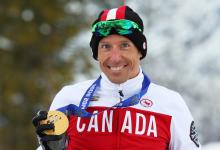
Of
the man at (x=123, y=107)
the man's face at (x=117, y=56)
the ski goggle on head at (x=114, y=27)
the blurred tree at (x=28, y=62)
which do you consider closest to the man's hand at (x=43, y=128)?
the man at (x=123, y=107)

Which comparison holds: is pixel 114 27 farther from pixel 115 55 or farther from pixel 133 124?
pixel 133 124

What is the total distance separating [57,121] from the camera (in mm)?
4496

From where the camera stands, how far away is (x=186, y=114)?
4.77 metres

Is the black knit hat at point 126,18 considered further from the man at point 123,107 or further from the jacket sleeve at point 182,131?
the jacket sleeve at point 182,131

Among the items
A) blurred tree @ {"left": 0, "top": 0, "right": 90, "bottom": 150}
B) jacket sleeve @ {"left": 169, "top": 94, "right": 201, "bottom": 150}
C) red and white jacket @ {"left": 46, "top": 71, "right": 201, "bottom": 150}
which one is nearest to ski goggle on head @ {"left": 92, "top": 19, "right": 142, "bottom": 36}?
red and white jacket @ {"left": 46, "top": 71, "right": 201, "bottom": 150}

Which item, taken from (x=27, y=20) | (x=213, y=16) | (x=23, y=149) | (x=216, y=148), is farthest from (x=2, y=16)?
(x=213, y=16)

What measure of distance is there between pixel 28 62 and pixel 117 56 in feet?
49.2

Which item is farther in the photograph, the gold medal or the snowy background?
the snowy background

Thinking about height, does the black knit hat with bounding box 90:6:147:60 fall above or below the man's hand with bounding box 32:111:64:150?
above

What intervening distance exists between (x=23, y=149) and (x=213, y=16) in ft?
46.7

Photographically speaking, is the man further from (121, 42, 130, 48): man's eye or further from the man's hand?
the man's hand

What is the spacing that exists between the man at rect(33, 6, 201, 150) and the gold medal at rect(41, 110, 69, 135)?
0.18 meters

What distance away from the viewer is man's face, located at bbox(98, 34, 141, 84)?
466 centimetres

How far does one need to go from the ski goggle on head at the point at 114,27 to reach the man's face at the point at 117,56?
0.04 m
